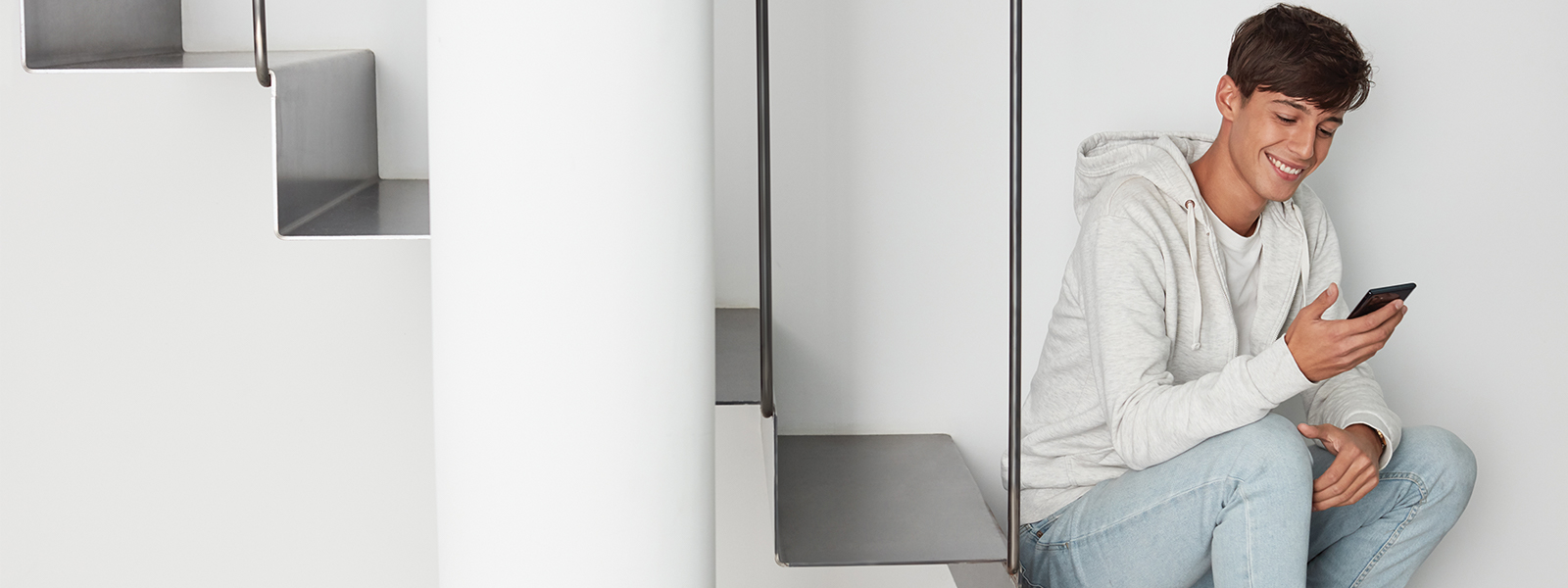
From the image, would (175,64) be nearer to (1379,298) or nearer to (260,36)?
(260,36)

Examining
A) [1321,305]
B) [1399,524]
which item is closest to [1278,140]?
[1321,305]

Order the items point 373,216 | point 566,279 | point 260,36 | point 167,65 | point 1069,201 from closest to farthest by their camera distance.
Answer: point 566,279
point 260,36
point 167,65
point 373,216
point 1069,201

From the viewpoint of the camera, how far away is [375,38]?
1659 mm

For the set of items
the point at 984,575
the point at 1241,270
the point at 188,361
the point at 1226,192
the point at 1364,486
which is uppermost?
the point at 1226,192

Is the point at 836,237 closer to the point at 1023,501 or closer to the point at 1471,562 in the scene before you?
the point at 1023,501

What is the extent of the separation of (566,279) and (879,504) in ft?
2.53

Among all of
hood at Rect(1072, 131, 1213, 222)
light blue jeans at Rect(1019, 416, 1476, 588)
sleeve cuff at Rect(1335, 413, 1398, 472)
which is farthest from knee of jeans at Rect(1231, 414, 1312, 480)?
hood at Rect(1072, 131, 1213, 222)

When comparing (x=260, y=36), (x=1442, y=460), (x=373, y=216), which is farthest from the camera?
(x=1442, y=460)

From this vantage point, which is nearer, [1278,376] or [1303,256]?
[1278,376]

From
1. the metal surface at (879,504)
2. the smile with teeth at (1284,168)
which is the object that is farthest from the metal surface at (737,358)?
the smile with teeth at (1284,168)

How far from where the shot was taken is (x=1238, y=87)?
1.52 m

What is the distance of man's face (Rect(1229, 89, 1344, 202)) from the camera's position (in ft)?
4.85

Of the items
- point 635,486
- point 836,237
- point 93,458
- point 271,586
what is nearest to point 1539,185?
point 836,237

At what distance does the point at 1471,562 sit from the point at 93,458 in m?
2.28
